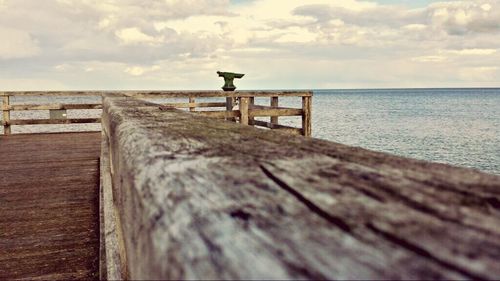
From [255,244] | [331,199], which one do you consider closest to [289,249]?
[255,244]

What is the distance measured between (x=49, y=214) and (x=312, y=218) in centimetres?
466

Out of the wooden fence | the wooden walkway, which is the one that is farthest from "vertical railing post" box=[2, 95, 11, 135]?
the wooden walkway

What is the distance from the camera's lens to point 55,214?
4.64 meters

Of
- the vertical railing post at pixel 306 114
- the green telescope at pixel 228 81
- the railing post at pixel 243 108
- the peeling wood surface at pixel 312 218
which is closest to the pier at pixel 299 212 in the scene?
the peeling wood surface at pixel 312 218

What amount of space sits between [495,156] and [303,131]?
22043mm

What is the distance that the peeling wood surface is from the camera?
1.41 feet

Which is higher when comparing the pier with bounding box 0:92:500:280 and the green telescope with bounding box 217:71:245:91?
the green telescope with bounding box 217:71:245:91

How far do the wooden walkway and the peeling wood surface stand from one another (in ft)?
8.92

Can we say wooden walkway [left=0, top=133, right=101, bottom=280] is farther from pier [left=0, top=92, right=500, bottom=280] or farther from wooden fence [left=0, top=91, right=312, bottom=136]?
pier [left=0, top=92, right=500, bottom=280]

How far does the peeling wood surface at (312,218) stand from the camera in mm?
430

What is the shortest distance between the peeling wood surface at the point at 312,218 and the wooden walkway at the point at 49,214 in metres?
2.72

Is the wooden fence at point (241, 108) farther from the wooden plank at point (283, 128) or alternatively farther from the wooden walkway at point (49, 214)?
the wooden walkway at point (49, 214)

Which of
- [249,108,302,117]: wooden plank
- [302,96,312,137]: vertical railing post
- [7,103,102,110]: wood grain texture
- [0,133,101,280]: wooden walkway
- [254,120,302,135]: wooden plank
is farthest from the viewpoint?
[7,103,102,110]: wood grain texture

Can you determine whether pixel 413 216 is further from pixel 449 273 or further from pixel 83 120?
pixel 83 120
